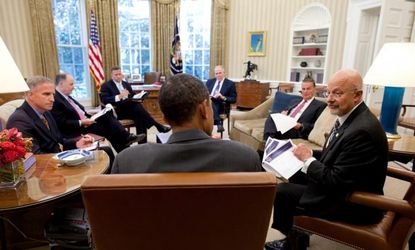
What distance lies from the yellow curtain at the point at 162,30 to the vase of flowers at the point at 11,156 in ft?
19.2

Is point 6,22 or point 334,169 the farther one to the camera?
point 6,22

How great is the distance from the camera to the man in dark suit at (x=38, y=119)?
1828 mm

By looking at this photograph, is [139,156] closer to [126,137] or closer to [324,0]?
[126,137]

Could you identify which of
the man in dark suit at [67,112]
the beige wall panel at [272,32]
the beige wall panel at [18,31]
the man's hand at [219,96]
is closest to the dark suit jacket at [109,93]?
the man in dark suit at [67,112]

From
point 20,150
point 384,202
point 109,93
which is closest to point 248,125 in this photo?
point 109,93

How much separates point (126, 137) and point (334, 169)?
8.95 ft

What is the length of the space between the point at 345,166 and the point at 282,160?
41 cm

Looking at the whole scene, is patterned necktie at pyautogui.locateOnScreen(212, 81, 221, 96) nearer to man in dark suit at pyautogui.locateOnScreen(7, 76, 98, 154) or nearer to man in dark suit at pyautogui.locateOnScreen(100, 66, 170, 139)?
man in dark suit at pyautogui.locateOnScreen(100, 66, 170, 139)

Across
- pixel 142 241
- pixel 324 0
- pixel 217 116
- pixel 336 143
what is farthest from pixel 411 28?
pixel 142 241

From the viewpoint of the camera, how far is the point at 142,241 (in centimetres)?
86

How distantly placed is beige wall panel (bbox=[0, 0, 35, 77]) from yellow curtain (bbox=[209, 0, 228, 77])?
13.6 feet

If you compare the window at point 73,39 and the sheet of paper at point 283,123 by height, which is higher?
the window at point 73,39

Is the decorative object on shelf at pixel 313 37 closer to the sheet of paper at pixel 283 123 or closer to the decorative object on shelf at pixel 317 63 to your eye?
the decorative object on shelf at pixel 317 63

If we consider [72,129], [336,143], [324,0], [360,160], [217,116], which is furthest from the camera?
[324,0]
